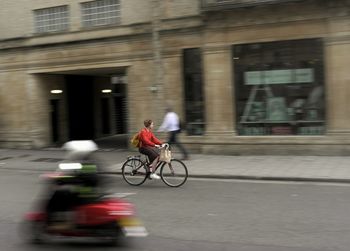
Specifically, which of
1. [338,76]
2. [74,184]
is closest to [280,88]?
[338,76]

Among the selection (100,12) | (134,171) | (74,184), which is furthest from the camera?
(100,12)

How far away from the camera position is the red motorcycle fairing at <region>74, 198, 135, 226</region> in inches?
242

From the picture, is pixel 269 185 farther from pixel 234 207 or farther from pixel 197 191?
pixel 234 207

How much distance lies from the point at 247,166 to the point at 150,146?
3.55 metres

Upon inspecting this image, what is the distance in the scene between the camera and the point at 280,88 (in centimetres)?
1612

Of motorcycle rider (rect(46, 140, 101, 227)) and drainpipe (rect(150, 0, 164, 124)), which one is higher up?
drainpipe (rect(150, 0, 164, 124))

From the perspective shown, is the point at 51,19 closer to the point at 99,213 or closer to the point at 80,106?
the point at 80,106

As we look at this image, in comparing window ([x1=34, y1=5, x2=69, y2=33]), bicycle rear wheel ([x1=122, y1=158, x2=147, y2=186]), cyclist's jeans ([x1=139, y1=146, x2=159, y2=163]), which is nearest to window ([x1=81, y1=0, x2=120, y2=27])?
window ([x1=34, y1=5, x2=69, y2=33])

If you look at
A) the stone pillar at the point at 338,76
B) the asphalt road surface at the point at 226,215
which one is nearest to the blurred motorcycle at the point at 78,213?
the asphalt road surface at the point at 226,215

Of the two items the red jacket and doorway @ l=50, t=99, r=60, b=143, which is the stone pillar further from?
doorway @ l=50, t=99, r=60, b=143

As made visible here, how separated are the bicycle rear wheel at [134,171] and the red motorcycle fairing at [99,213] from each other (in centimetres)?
562

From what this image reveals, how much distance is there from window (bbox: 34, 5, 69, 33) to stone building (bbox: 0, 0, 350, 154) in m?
0.05

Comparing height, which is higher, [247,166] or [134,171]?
[134,171]

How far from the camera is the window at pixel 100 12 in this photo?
18.9 metres
